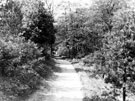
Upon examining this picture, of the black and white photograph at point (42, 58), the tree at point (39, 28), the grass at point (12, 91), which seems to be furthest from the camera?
the tree at point (39, 28)

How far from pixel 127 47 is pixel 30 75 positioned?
21.5 feet

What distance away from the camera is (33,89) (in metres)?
12.2

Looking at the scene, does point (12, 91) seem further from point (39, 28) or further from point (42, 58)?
point (39, 28)

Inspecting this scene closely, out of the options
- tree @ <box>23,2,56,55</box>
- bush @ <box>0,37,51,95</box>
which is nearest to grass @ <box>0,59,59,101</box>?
bush @ <box>0,37,51,95</box>

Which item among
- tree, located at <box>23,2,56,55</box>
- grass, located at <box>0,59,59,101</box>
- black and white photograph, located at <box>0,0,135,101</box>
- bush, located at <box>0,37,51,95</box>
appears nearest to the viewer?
black and white photograph, located at <box>0,0,135,101</box>

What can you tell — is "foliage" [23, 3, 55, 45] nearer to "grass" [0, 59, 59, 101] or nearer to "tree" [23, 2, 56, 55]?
"tree" [23, 2, 56, 55]

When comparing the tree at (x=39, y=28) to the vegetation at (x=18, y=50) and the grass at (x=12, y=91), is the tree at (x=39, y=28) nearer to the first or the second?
the vegetation at (x=18, y=50)

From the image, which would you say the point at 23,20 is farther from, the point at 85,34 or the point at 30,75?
the point at 85,34

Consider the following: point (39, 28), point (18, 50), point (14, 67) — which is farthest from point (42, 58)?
point (39, 28)

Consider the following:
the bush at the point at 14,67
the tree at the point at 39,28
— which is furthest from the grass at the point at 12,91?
the tree at the point at 39,28

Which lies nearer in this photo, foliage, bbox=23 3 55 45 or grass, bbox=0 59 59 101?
grass, bbox=0 59 59 101

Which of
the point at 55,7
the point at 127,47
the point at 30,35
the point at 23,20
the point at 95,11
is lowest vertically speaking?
the point at 127,47

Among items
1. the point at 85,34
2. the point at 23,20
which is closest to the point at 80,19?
the point at 85,34

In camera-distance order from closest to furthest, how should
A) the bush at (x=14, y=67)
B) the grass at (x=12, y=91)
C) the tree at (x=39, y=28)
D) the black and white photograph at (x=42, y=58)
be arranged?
the black and white photograph at (x=42, y=58) → the grass at (x=12, y=91) → the bush at (x=14, y=67) → the tree at (x=39, y=28)
